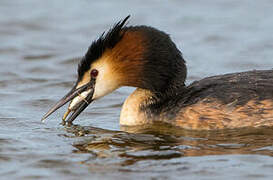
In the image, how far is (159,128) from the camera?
10.0 meters

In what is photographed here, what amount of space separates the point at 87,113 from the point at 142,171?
340 cm

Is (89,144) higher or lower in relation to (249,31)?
lower

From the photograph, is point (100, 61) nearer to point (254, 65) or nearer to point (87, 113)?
point (87, 113)

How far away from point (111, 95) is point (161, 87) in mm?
2224

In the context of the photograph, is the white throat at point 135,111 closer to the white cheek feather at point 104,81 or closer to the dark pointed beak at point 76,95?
the white cheek feather at point 104,81

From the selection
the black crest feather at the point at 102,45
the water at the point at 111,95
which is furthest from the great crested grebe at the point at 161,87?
the water at the point at 111,95

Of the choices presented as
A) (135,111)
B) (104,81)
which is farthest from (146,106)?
(104,81)

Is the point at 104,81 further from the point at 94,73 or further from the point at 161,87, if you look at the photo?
the point at 161,87

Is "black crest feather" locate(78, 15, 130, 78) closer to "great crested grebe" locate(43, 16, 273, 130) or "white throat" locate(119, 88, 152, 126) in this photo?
"great crested grebe" locate(43, 16, 273, 130)

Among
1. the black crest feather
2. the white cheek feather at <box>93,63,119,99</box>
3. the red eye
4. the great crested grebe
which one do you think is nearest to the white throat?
the great crested grebe

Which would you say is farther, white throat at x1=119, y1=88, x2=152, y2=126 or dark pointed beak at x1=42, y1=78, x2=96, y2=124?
white throat at x1=119, y1=88, x2=152, y2=126

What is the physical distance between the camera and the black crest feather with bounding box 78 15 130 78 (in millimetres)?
9742

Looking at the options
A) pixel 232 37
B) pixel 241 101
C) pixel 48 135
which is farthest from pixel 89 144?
pixel 232 37

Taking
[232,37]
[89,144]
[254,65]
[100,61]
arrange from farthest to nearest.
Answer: [232,37]
[254,65]
[100,61]
[89,144]
